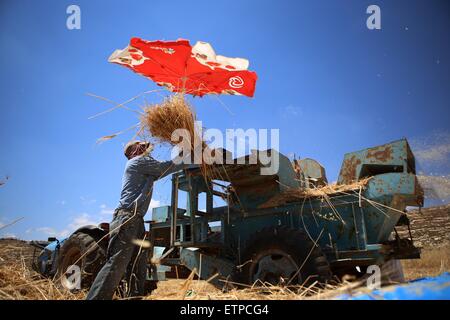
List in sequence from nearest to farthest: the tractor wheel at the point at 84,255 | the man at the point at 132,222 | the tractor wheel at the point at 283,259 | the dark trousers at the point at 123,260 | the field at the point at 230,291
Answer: the field at the point at 230,291
the dark trousers at the point at 123,260
the man at the point at 132,222
the tractor wheel at the point at 283,259
the tractor wheel at the point at 84,255

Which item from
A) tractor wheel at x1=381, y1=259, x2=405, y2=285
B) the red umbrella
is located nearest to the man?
the red umbrella

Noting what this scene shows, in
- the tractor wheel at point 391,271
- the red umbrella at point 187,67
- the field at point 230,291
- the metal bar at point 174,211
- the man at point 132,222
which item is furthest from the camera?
the metal bar at point 174,211

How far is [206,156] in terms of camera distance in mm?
4547

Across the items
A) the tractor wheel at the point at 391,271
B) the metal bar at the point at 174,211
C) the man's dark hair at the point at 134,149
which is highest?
the man's dark hair at the point at 134,149

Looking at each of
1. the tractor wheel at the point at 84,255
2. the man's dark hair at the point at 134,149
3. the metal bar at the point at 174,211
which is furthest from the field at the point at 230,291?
the man's dark hair at the point at 134,149

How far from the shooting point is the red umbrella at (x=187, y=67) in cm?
426

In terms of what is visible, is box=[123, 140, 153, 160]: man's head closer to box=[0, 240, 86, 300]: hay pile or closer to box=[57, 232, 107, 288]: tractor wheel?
box=[57, 232, 107, 288]: tractor wheel

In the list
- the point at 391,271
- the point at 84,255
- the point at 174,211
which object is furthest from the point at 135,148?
the point at 391,271

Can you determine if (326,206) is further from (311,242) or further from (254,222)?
(254,222)

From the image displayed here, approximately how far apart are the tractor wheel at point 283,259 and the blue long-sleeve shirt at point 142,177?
61.1 inches

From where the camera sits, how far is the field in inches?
109

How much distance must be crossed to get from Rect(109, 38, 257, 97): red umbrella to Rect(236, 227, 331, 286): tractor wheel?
7.14 feet

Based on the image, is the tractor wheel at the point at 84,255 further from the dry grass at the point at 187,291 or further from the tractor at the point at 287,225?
the dry grass at the point at 187,291

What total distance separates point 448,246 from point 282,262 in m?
10.1
